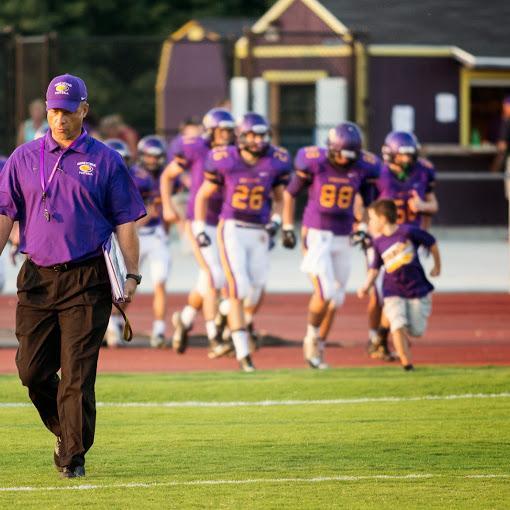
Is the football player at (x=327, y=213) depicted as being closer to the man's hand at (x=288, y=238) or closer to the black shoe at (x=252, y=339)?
the man's hand at (x=288, y=238)

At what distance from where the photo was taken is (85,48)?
4081 cm

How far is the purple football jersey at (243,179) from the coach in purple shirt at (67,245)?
526 centimetres

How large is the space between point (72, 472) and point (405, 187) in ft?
21.2

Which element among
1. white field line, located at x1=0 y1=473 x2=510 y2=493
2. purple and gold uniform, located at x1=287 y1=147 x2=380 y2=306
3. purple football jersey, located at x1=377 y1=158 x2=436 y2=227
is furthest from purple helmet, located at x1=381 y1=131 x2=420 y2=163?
white field line, located at x1=0 y1=473 x2=510 y2=493

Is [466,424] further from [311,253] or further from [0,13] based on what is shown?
[0,13]

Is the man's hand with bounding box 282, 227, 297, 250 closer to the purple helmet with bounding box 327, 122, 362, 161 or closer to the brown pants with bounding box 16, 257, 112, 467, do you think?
the purple helmet with bounding box 327, 122, 362, 161

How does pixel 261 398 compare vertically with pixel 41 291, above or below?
below

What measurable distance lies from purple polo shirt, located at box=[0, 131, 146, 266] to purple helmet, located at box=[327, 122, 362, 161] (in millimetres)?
5183

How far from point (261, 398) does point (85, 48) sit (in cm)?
3024

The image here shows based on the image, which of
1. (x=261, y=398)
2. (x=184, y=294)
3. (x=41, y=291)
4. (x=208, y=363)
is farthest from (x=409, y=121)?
(x=41, y=291)

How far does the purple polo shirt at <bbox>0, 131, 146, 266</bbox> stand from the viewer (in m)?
8.28

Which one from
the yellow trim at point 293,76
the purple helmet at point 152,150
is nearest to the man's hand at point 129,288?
the purple helmet at point 152,150

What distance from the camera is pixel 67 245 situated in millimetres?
8266

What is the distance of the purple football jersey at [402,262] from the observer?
13125 millimetres
